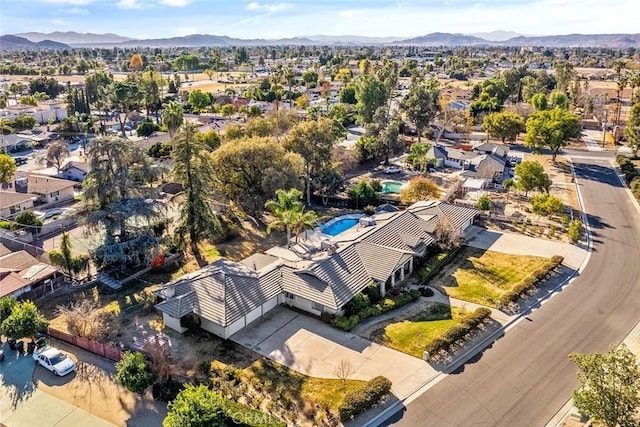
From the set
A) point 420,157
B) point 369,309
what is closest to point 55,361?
point 369,309

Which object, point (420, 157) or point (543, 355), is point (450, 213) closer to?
point (543, 355)

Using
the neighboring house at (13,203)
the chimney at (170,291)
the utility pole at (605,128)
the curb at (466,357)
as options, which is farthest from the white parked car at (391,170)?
the neighboring house at (13,203)

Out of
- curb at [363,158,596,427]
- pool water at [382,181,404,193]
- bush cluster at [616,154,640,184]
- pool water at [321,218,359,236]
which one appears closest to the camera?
curb at [363,158,596,427]

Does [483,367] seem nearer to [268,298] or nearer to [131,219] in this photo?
[268,298]

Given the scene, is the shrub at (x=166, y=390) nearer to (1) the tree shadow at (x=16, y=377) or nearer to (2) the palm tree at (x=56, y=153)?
(1) the tree shadow at (x=16, y=377)

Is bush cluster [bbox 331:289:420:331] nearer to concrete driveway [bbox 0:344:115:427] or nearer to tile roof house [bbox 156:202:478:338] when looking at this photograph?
tile roof house [bbox 156:202:478:338]

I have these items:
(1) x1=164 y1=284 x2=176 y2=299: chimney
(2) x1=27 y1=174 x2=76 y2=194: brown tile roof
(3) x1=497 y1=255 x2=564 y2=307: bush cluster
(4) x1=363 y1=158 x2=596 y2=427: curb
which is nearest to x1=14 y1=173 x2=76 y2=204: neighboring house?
(2) x1=27 y1=174 x2=76 y2=194: brown tile roof
